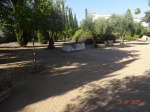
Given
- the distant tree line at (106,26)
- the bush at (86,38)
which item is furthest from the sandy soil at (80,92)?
the bush at (86,38)

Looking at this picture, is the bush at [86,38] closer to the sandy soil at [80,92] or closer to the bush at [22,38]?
the bush at [22,38]

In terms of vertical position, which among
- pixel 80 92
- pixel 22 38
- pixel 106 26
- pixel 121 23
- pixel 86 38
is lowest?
pixel 80 92

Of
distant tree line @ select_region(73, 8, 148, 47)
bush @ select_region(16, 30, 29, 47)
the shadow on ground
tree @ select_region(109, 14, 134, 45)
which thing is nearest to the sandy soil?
the shadow on ground

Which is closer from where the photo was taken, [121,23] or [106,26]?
[106,26]

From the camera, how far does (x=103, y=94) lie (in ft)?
19.9

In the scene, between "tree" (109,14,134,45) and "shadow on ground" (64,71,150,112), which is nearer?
"shadow on ground" (64,71,150,112)

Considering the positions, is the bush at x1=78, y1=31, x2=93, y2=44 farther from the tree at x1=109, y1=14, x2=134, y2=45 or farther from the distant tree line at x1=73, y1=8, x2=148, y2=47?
the tree at x1=109, y1=14, x2=134, y2=45

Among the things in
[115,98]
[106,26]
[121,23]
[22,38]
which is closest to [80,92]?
[115,98]

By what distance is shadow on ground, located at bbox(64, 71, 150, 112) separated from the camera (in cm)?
496

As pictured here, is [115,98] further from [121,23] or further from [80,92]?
[121,23]

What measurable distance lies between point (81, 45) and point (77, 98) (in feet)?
49.8

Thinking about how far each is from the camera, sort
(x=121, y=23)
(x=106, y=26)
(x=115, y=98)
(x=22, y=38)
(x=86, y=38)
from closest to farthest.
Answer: (x=115, y=98)
(x=106, y=26)
(x=22, y=38)
(x=121, y=23)
(x=86, y=38)

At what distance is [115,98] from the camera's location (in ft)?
18.5

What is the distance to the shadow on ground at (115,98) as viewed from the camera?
16.3 ft
